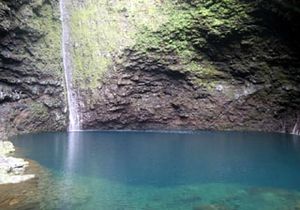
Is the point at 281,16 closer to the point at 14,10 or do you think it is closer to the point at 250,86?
the point at 250,86

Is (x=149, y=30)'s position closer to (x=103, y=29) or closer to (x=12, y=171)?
(x=103, y=29)

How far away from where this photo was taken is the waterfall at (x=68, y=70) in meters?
27.7

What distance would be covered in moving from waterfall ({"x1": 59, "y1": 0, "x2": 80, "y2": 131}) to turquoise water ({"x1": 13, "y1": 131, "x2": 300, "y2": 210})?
2.06m

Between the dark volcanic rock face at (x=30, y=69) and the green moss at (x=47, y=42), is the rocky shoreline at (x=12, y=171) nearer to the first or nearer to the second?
the dark volcanic rock face at (x=30, y=69)

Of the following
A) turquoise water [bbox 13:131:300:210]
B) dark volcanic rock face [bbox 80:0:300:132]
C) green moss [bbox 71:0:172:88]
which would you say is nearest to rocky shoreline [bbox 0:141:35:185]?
turquoise water [bbox 13:131:300:210]

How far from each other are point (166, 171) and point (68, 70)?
14472 millimetres

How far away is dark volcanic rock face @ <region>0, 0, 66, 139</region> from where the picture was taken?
79.5 feet

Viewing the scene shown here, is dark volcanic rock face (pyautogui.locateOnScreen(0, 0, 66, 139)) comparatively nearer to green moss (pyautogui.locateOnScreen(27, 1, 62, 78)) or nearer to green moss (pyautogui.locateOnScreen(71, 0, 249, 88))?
green moss (pyautogui.locateOnScreen(27, 1, 62, 78))

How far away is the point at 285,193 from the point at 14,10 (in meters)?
18.7

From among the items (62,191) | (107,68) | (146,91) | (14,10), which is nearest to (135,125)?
(146,91)

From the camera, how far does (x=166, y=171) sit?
1636 centimetres

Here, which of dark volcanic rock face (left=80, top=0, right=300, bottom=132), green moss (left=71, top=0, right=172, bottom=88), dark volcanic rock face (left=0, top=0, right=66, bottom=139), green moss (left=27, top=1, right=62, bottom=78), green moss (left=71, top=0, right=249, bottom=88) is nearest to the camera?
dark volcanic rock face (left=0, top=0, right=66, bottom=139)

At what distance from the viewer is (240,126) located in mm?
28547

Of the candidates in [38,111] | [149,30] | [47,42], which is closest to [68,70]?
[47,42]
